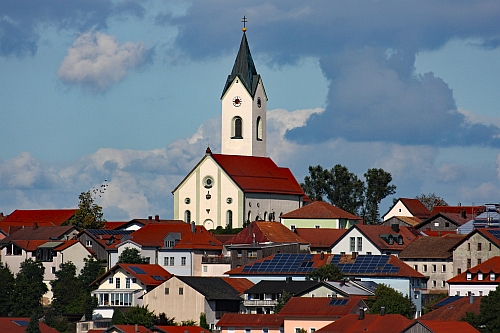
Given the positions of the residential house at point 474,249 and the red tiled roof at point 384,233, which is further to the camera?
the red tiled roof at point 384,233

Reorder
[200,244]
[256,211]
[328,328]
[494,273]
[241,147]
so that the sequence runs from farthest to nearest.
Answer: [241,147]
[256,211]
[200,244]
[494,273]
[328,328]

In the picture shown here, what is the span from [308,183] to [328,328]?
5720cm

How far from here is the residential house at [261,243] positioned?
97312 millimetres

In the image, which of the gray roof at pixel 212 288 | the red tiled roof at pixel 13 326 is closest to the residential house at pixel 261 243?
the gray roof at pixel 212 288

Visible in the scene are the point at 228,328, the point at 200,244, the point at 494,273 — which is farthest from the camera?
the point at 200,244

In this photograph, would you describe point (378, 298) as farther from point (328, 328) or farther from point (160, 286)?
point (160, 286)

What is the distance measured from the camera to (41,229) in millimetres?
110688

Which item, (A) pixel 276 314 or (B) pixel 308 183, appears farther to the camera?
(B) pixel 308 183

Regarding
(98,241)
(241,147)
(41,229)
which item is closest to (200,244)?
(98,241)

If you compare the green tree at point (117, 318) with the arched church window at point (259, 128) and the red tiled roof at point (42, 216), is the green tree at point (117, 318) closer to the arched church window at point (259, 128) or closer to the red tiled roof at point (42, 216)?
the red tiled roof at point (42, 216)

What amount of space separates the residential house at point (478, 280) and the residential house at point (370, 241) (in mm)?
9394

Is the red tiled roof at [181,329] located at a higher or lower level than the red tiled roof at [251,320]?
lower

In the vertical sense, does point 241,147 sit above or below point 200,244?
above

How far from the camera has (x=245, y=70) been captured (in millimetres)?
131375
